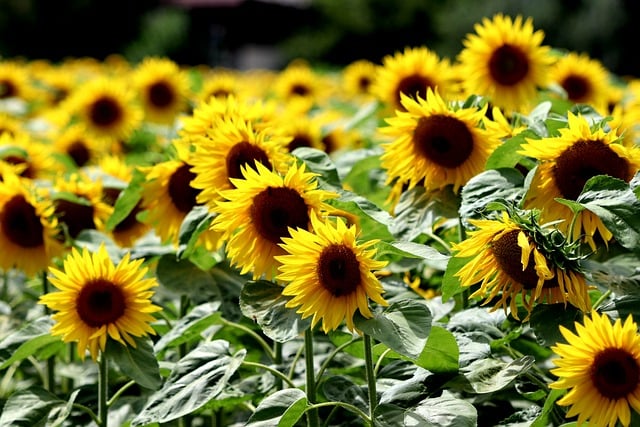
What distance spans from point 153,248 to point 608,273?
4.04 ft

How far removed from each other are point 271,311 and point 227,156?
1.54ft

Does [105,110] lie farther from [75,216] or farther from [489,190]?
[489,190]

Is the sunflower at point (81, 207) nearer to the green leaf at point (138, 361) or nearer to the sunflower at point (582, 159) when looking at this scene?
the green leaf at point (138, 361)

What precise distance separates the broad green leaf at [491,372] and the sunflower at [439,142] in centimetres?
49

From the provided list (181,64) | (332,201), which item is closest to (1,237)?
(332,201)

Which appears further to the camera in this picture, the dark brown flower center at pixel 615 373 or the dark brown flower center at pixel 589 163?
the dark brown flower center at pixel 589 163

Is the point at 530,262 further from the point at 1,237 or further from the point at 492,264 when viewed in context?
the point at 1,237

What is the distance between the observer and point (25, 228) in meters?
2.70

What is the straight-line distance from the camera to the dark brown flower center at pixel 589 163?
6.65 feet

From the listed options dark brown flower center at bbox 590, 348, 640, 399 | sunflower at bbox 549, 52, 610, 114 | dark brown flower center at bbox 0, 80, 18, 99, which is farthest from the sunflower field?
dark brown flower center at bbox 0, 80, 18, 99

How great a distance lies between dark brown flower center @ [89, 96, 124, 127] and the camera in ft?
14.1

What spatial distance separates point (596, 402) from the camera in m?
1.69

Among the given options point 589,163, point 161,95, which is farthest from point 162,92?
point 589,163

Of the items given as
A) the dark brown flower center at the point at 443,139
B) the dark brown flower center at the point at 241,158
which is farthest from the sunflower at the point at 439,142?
the dark brown flower center at the point at 241,158
